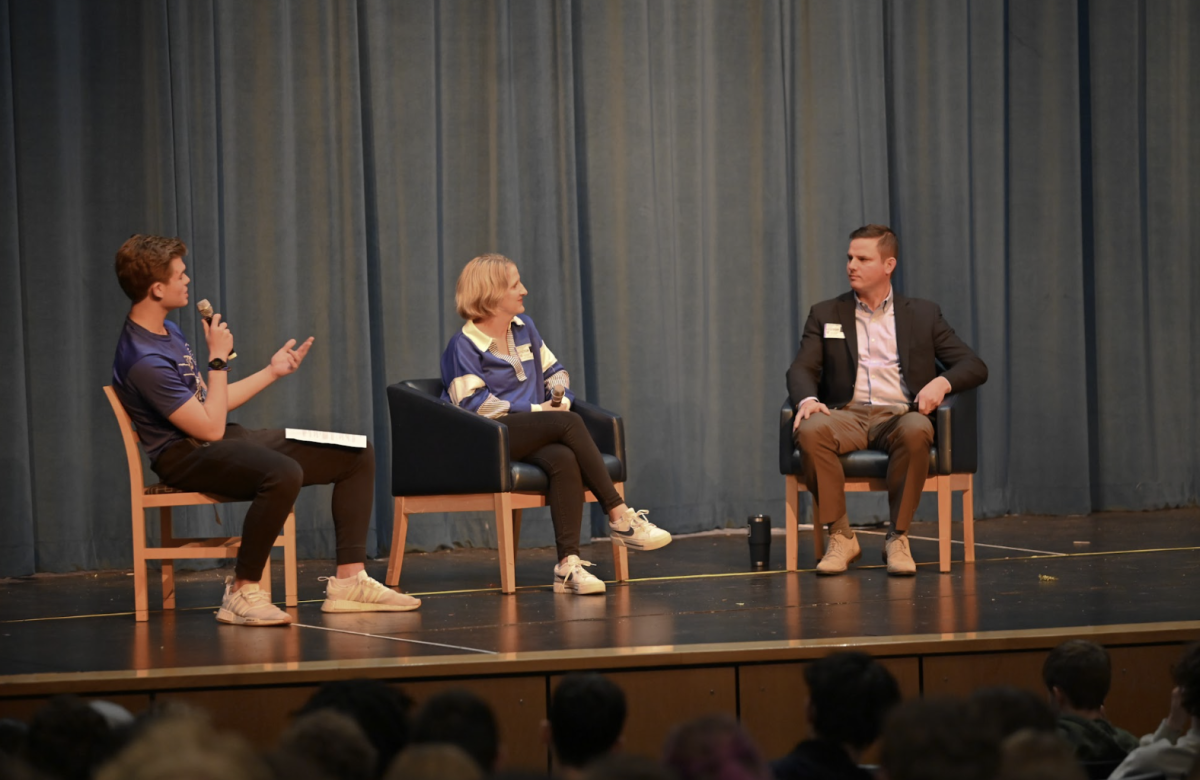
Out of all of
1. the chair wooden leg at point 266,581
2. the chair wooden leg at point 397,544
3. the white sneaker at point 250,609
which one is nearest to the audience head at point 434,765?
the white sneaker at point 250,609

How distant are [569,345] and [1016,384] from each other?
200 cm

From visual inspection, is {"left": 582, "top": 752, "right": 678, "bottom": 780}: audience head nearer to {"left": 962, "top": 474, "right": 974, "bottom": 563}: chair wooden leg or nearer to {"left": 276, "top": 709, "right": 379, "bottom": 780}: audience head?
{"left": 276, "top": 709, "right": 379, "bottom": 780}: audience head

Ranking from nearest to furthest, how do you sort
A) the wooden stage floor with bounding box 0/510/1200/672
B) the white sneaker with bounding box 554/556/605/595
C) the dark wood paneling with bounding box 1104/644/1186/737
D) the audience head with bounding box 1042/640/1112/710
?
the audience head with bounding box 1042/640/1112/710, the dark wood paneling with bounding box 1104/644/1186/737, the wooden stage floor with bounding box 0/510/1200/672, the white sneaker with bounding box 554/556/605/595

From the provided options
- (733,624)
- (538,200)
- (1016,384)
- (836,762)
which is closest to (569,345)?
(538,200)

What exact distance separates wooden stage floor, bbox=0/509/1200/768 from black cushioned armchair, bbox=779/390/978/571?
0.60ft

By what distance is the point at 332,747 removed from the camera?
5.34ft

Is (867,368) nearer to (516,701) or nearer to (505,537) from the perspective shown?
(505,537)

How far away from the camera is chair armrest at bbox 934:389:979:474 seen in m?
4.44

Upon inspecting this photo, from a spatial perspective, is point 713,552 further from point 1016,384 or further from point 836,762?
point 836,762

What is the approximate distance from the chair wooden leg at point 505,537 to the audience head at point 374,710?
7.11ft

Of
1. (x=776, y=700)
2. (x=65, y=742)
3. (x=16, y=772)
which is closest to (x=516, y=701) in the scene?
(x=776, y=700)

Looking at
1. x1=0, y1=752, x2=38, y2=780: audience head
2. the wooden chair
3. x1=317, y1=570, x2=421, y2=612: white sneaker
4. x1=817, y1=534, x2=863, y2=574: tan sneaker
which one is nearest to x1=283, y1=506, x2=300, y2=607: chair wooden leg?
the wooden chair

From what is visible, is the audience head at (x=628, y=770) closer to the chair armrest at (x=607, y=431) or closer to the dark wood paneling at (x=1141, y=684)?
the dark wood paneling at (x=1141, y=684)

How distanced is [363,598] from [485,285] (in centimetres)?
107
